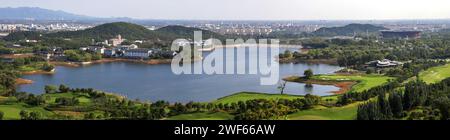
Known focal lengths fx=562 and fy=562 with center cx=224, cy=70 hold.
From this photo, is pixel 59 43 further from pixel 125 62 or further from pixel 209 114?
pixel 209 114

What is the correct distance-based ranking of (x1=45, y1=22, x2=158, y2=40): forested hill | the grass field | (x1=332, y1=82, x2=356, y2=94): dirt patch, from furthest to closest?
(x1=45, y1=22, x2=158, y2=40): forested hill, the grass field, (x1=332, y1=82, x2=356, y2=94): dirt patch

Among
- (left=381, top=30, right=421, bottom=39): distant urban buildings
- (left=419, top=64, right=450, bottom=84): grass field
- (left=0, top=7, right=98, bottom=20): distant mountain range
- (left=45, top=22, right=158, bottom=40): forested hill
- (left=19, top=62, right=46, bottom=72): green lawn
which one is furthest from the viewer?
(left=0, top=7, right=98, bottom=20): distant mountain range

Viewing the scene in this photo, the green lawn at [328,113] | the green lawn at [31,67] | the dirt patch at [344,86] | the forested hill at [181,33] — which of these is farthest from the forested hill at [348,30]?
the green lawn at [328,113]

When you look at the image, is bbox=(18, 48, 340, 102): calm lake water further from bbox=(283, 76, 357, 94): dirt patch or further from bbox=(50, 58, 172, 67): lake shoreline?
bbox=(50, 58, 172, 67): lake shoreline

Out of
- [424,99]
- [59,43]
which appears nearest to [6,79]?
[424,99]

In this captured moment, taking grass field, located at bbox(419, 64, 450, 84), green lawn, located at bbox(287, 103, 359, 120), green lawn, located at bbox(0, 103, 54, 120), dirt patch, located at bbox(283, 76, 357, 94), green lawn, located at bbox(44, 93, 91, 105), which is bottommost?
dirt patch, located at bbox(283, 76, 357, 94)

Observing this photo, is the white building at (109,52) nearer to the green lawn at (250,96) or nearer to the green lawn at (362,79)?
the green lawn at (362,79)

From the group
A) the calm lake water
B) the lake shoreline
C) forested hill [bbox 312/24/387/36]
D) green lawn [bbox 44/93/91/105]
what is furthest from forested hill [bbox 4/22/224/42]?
green lawn [bbox 44/93/91/105]
